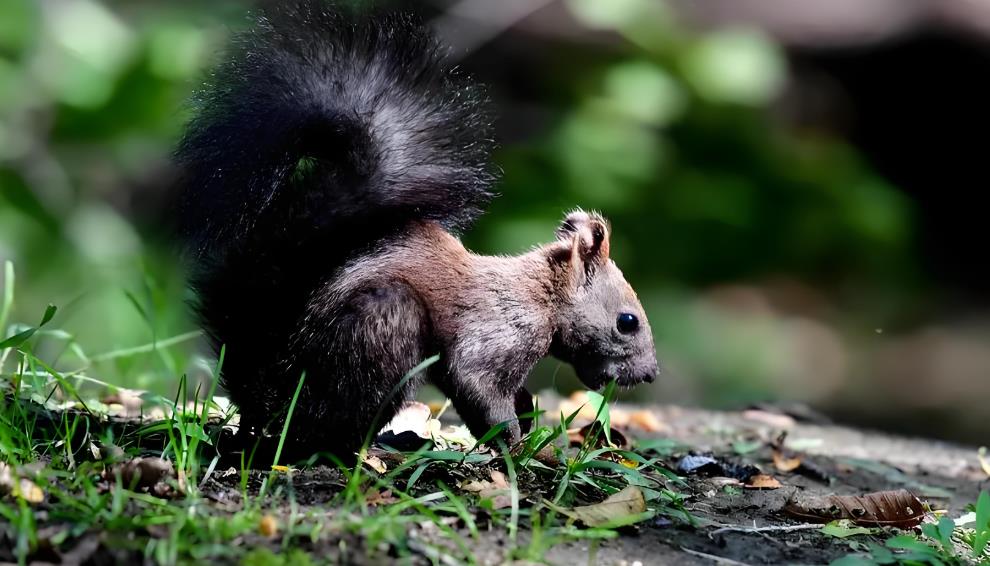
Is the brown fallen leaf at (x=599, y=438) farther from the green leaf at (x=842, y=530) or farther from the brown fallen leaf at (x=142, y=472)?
the brown fallen leaf at (x=142, y=472)

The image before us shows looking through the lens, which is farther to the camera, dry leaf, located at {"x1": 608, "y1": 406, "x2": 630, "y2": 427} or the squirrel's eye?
dry leaf, located at {"x1": 608, "y1": 406, "x2": 630, "y2": 427}

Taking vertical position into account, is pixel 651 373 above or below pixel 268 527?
above

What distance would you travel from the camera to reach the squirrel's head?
138 inches

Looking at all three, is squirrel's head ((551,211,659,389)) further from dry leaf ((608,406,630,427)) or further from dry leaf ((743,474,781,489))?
dry leaf ((608,406,630,427))

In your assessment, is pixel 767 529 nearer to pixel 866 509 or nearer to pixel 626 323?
pixel 866 509

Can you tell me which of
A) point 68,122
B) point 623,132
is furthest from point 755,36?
point 68,122

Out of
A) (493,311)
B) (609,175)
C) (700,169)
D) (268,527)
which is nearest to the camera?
(268,527)

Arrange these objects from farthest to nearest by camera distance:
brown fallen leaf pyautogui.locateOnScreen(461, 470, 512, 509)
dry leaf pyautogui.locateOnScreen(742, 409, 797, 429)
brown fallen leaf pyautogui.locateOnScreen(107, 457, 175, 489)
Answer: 1. dry leaf pyautogui.locateOnScreen(742, 409, 797, 429)
2. brown fallen leaf pyautogui.locateOnScreen(461, 470, 512, 509)
3. brown fallen leaf pyautogui.locateOnScreen(107, 457, 175, 489)

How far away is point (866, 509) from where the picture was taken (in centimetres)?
312

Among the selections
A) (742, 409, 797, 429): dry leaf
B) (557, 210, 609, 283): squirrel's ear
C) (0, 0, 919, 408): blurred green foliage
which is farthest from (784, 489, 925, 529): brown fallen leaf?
(0, 0, 919, 408): blurred green foliage

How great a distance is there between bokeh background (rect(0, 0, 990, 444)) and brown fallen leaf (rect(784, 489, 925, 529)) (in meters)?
2.23

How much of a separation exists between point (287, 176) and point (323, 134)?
0.16 m

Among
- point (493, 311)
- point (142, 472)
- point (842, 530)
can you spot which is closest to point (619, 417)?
point (493, 311)

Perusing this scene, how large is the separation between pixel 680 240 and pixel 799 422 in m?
4.42
